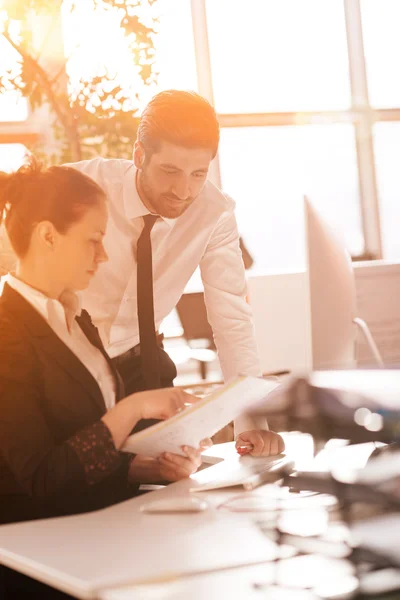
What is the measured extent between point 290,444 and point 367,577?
0.69 m

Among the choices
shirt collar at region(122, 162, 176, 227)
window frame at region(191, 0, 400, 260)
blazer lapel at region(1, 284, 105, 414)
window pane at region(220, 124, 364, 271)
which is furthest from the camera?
window frame at region(191, 0, 400, 260)

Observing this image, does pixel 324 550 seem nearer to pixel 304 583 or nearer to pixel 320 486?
pixel 304 583

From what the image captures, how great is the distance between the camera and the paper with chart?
967 mm

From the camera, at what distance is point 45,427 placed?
3.40ft

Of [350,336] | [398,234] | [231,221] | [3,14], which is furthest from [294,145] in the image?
[350,336]

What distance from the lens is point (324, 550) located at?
749 mm

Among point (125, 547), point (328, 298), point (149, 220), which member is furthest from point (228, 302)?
point (125, 547)

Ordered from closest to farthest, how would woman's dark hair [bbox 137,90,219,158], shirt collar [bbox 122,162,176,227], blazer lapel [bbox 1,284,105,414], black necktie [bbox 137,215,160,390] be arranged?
blazer lapel [bbox 1,284,105,414] → woman's dark hair [bbox 137,90,219,158] → black necktie [bbox 137,215,160,390] → shirt collar [bbox 122,162,176,227]

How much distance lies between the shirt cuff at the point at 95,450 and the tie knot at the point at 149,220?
2.58 ft

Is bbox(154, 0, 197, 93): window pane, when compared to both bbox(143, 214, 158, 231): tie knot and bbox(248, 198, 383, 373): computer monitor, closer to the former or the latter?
bbox(143, 214, 158, 231): tie knot

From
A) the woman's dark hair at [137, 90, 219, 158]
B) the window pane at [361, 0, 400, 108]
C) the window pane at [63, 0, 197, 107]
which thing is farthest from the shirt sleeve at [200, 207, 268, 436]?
the window pane at [361, 0, 400, 108]

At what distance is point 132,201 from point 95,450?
910 mm

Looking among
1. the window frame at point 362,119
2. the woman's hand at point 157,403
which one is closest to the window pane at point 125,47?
the window frame at point 362,119

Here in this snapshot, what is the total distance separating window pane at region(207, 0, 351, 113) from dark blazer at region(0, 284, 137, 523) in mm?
4660
